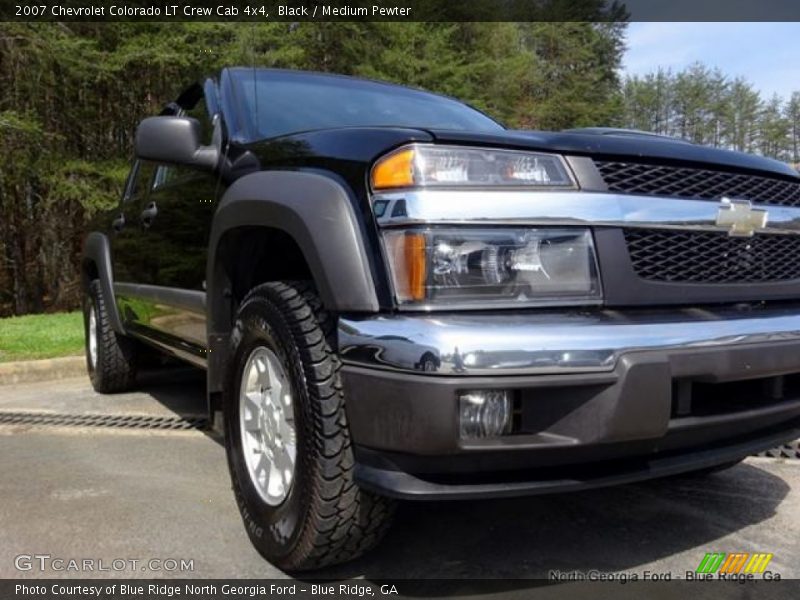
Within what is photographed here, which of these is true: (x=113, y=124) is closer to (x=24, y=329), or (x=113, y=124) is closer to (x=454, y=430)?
(x=24, y=329)

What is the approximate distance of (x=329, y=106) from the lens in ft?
10.5

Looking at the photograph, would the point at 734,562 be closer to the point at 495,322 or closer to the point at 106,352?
the point at 495,322

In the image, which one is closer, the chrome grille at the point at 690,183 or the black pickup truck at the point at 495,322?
the black pickup truck at the point at 495,322

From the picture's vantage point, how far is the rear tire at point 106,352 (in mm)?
4902

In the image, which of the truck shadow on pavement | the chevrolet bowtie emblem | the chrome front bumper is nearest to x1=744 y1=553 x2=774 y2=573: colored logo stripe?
the truck shadow on pavement

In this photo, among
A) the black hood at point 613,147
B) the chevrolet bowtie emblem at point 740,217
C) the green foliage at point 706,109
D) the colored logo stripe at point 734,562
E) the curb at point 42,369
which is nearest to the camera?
the black hood at point 613,147

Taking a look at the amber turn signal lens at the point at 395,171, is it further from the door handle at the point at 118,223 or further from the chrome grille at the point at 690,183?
the door handle at the point at 118,223

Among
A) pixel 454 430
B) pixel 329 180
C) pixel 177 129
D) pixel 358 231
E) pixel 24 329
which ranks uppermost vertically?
pixel 177 129

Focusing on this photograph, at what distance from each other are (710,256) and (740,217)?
162mm

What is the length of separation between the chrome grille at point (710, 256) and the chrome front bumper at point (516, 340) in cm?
15

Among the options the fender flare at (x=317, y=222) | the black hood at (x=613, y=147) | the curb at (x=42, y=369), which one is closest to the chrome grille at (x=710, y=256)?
the black hood at (x=613, y=147)

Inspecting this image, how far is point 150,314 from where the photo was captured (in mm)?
3867

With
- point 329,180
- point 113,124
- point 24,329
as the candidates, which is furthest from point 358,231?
point 113,124

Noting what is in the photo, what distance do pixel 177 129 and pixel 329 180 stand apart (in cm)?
103
